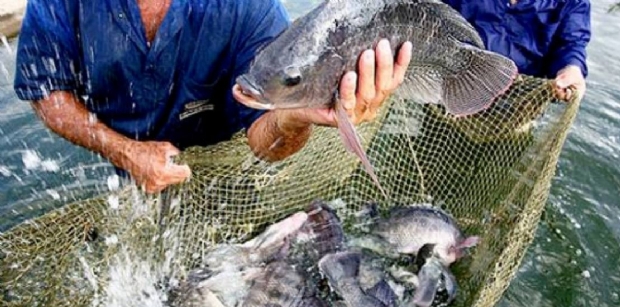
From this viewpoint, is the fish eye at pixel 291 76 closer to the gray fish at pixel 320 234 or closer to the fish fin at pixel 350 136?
the fish fin at pixel 350 136

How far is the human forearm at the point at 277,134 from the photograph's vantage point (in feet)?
8.59

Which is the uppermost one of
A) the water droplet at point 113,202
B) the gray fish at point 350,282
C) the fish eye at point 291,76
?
the fish eye at point 291,76

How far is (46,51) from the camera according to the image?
2.97 metres

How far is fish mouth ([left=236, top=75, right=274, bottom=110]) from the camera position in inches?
78.9

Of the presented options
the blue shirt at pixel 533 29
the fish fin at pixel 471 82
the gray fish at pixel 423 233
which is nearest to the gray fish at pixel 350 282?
the gray fish at pixel 423 233

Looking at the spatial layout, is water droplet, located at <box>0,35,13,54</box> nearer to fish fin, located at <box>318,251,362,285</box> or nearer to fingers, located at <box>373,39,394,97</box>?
fish fin, located at <box>318,251,362,285</box>

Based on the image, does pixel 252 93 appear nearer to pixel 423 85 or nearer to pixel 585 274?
pixel 423 85

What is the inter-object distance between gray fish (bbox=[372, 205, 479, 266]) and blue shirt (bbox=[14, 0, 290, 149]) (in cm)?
103

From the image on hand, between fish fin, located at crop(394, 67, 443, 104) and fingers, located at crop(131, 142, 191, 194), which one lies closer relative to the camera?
fish fin, located at crop(394, 67, 443, 104)

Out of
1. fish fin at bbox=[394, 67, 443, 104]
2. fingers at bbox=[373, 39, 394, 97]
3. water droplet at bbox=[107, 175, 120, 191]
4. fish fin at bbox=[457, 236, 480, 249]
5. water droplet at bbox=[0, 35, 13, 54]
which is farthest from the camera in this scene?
water droplet at bbox=[0, 35, 13, 54]

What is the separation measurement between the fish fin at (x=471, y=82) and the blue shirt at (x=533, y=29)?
211 centimetres

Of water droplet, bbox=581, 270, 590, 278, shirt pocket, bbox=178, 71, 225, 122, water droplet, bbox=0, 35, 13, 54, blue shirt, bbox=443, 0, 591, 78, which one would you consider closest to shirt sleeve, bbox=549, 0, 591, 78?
blue shirt, bbox=443, 0, 591, 78

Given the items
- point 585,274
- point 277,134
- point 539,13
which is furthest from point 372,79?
point 539,13

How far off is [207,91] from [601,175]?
3.22 m
